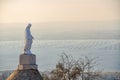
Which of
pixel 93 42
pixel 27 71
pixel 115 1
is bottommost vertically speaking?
pixel 27 71

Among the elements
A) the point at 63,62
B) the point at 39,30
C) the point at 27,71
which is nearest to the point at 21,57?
the point at 27,71

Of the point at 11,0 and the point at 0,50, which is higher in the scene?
the point at 11,0

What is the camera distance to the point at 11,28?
31.4ft

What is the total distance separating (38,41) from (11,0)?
0.88 m

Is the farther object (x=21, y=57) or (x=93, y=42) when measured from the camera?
(x=93, y=42)

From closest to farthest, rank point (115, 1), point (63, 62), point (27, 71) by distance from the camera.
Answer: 1. point (27, 71)
2. point (63, 62)
3. point (115, 1)

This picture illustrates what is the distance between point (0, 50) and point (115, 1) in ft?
7.30

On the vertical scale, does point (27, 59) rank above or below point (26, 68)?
above

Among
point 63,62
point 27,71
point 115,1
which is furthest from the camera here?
point 115,1

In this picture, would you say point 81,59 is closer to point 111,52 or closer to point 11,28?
point 111,52

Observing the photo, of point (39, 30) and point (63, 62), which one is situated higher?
point (39, 30)

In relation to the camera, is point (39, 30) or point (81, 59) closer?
point (81, 59)

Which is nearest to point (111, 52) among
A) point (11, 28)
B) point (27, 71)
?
point (11, 28)

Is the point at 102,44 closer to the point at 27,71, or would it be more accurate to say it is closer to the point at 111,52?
the point at 111,52
